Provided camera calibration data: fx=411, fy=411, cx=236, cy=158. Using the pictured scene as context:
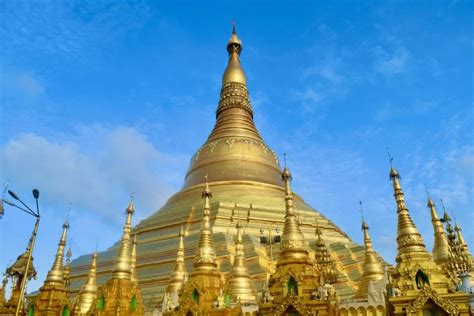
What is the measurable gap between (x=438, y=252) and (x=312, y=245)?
7817mm

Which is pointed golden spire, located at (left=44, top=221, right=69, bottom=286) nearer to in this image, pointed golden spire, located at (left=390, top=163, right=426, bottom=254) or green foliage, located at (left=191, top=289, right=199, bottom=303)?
green foliage, located at (left=191, top=289, right=199, bottom=303)

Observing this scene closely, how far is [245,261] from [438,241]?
975 centimetres

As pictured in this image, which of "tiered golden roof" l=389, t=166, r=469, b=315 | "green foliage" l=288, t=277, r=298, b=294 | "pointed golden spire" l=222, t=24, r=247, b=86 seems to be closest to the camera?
"tiered golden roof" l=389, t=166, r=469, b=315

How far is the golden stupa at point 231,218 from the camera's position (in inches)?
909

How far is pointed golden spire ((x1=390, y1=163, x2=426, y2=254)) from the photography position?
11742 mm

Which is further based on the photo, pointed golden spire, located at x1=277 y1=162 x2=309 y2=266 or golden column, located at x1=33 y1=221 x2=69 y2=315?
golden column, located at x1=33 y1=221 x2=69 y2=315

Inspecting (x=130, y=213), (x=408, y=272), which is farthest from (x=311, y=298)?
(x=130, y=213)

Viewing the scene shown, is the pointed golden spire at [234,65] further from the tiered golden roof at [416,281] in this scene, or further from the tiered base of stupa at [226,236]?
the tiered golden roof at [416,281]

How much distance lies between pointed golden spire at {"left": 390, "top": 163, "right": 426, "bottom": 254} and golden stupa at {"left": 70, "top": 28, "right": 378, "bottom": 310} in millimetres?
7447

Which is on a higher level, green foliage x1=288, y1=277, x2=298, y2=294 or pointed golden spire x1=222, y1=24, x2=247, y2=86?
pointed golden spire x1=222, y1=24, x2=247, y2=86

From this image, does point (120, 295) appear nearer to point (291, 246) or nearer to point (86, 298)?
point (86, 298)

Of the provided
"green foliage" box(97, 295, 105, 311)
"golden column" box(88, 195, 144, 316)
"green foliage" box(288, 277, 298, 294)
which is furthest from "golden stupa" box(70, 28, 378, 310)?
"green foliage" box(288, 277, 298, 294)

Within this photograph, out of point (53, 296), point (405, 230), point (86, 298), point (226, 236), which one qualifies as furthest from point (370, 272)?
point (53, 296)

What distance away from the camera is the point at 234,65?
43812 mm
